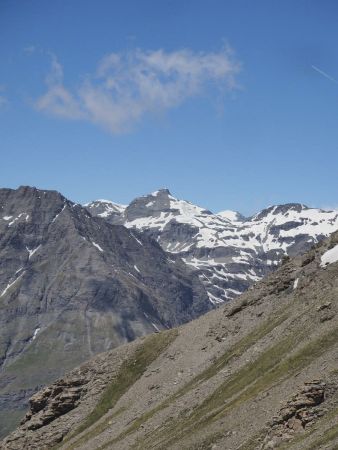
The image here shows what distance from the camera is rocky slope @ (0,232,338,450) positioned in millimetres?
69188

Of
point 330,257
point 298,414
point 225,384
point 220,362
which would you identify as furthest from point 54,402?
point 298,414

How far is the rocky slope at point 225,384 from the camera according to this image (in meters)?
69.2

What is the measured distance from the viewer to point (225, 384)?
98188 mm

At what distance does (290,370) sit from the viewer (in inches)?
→ 3300

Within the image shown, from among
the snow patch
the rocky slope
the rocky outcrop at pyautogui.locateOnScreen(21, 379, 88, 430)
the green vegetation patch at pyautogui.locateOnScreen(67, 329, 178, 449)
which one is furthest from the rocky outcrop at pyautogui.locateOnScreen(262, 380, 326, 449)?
the rocky outcrop at pyautogui.locateOnScreen(21, 379, 88, 430)

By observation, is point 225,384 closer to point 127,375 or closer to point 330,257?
point 330,257

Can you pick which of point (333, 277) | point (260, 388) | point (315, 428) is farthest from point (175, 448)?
point (333, 277)

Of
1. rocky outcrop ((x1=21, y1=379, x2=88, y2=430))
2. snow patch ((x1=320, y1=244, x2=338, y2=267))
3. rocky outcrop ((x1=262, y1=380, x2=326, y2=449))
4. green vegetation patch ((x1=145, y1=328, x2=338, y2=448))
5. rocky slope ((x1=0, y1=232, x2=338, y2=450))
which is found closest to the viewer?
rocky outcrop ((x1=262, y1=380, x2=326, y2=449))

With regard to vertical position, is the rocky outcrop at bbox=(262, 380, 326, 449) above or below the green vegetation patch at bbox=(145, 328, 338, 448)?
below

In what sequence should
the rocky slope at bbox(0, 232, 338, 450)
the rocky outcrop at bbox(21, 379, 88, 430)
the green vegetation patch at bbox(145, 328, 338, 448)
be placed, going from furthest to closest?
the rocky outcrop at bbox(21, 379, 88, 430) < the green vegetation patch at bbox(145, 328, 338, 448) < the rocky slope at bbox(0, 232, 338, 450)

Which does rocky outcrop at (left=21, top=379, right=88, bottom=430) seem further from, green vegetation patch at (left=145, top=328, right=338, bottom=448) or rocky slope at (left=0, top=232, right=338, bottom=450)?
green vegetation patch at (left=145, top=328, right=338, bottom=448)

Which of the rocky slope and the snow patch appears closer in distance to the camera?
the rocky slope

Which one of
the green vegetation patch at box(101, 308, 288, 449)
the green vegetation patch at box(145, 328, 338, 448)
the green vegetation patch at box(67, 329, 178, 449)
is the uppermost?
the green vegetation patch at box(67, 329, 178, 449)

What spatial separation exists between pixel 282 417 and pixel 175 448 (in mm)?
18326
